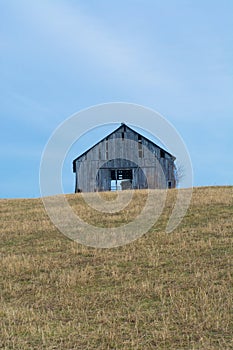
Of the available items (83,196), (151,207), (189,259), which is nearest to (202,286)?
(189,259)

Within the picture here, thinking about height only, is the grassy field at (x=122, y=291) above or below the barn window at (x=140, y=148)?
below

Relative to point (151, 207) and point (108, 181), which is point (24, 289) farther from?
point (108, 181)

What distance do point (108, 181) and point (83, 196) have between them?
51.2 ft

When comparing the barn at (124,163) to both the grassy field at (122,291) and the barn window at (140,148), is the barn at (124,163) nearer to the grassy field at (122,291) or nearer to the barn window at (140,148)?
the barn window at (140,148)

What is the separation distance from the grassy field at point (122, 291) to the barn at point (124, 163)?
27288 millimetres

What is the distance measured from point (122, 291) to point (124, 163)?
1390 inches

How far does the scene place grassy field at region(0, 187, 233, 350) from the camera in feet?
23.5

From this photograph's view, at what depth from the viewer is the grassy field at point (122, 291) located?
23.5 feet

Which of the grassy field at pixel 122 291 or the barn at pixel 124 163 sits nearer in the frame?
the grassy field at pixel 122 291

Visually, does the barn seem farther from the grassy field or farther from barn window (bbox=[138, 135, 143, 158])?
the grassy field

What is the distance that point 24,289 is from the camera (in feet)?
34.3

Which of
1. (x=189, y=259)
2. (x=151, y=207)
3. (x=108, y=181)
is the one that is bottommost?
(x=189, y=259)

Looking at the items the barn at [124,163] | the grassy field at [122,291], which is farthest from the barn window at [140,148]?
the grassy field at [122,291]

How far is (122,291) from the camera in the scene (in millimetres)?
9703
